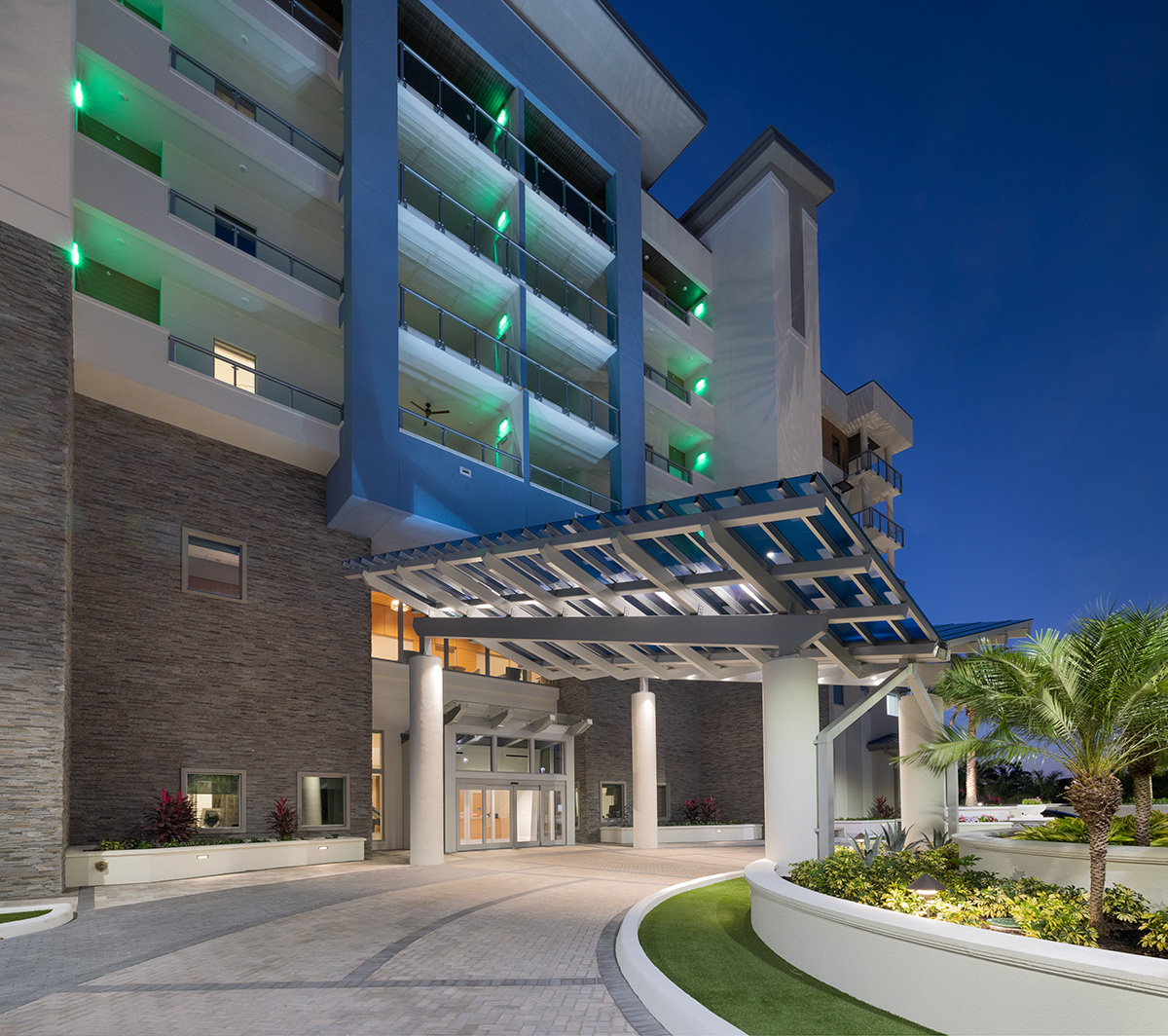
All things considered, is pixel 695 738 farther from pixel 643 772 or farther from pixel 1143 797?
pixel 1143 797

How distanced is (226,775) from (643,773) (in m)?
12.0

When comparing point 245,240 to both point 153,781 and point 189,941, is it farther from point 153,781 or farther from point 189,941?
point 189,941

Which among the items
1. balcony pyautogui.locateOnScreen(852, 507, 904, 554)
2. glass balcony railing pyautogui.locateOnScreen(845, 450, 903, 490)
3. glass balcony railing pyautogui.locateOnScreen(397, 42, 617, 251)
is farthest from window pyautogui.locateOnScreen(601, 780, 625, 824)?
glass balcony railing pyautogui.locateOnScreen(845, 450, 903, 490)

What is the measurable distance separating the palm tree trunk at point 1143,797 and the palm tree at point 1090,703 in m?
2.91

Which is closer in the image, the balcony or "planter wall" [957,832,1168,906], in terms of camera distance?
"planter wall" [957,832,1168,906]

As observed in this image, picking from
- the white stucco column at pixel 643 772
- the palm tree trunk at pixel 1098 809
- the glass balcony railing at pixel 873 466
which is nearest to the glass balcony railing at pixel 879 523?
the glass balcony railing at pixel 873 466

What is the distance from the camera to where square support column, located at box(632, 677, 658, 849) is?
26812 millimetres

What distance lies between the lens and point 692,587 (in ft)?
53.6

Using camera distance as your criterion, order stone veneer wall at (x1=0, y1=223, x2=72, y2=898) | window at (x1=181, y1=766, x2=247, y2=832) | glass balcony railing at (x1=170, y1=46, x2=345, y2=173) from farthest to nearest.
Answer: glass balcony railing at (x1=170, y1=46, x2=345, y2=173) < window at (x1=181, y1=766, x2=247, y2=832) < stone veneer wall at (x1=0, y1=223, x2=72, y2=898)

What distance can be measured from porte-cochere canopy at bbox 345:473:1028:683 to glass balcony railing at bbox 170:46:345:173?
11.0 m

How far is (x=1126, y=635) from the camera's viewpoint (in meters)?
9.34

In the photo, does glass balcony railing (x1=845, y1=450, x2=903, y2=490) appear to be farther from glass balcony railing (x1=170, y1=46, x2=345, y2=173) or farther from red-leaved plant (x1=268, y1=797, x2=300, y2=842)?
red-leaved plant (x1=268, y1=797, x2=300, y2=842)

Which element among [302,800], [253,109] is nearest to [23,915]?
[302,800]

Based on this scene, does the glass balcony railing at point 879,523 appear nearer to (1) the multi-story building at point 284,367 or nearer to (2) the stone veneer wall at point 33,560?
(1) the multi-story building at point 284,367
